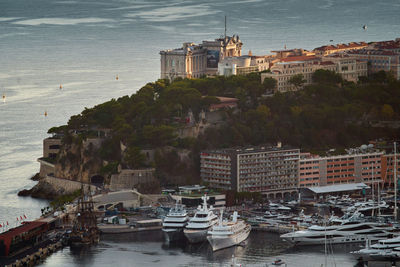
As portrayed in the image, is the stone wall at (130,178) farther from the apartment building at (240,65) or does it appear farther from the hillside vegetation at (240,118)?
the apartment building at (240,65)

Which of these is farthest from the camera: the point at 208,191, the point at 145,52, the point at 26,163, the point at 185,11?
the point at 185,11

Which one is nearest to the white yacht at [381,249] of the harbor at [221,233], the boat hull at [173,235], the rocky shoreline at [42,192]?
the harbor at [221,233]

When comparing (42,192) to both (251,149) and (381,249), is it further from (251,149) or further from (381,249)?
(381,249)

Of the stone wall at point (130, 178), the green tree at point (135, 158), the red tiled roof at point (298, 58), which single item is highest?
the red tiled roof at point (298, 58)

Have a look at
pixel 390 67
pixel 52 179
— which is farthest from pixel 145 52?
pixel 52 179

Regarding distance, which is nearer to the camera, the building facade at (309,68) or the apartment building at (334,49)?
the building facade at (309,68)

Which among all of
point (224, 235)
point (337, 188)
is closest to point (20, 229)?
point (224, 235)

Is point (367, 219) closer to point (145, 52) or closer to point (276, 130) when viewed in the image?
point (276, 130)
